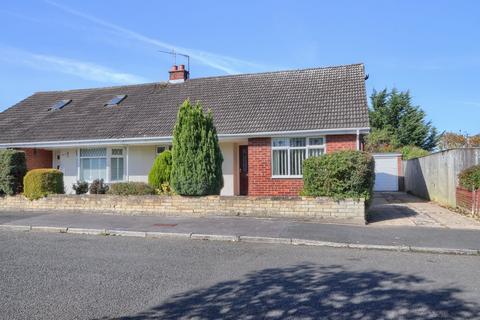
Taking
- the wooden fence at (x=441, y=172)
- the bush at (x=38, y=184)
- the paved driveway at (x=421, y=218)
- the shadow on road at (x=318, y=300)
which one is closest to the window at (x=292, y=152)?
the paved driveway at (x=421, y=218)

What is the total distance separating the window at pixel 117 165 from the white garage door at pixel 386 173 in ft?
50.7

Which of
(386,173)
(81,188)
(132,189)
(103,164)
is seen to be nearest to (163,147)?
(103,164)

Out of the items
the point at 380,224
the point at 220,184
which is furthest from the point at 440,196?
the point at 220,184

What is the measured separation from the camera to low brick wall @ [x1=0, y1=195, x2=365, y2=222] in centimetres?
1126

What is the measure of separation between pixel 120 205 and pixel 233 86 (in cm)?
910

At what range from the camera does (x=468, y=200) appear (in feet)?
42.7

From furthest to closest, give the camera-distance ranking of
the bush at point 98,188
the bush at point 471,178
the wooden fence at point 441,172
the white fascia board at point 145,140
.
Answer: the bush at point 98,188 → the white fascia board at point 145,140 → the wooden fence at point 441,172 → the bush at point 471,178

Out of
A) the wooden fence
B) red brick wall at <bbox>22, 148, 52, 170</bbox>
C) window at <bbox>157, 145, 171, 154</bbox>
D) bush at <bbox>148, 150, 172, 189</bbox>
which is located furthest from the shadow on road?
red brick wall at <bbox>22, 148, 52, 170</bbox>

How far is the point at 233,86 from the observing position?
19828 mm

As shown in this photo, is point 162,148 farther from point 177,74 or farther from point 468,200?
point 468,200

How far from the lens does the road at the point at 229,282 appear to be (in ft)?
15.3

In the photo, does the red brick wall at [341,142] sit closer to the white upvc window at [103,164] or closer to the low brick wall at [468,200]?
the low brick wall at [468,200]

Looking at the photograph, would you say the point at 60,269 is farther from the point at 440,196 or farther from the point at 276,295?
the point at 440,196

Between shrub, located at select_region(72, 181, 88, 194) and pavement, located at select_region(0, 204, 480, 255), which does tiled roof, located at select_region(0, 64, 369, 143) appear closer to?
shrub, located at select_region(72, 181, 88, 194)
